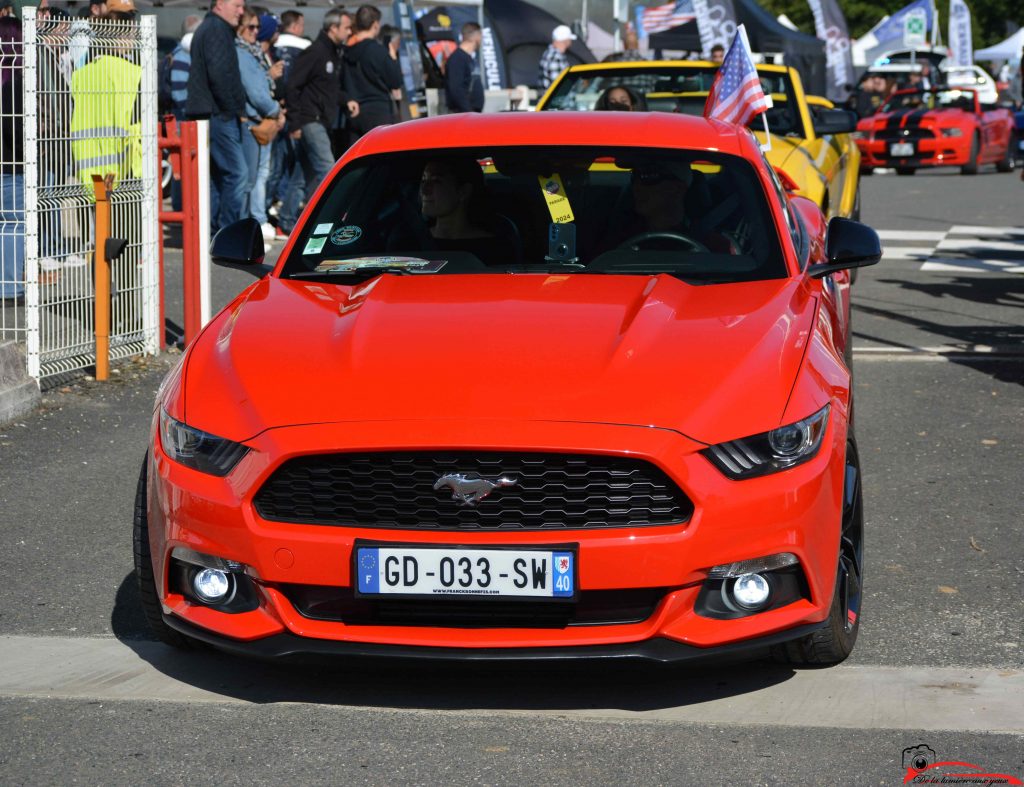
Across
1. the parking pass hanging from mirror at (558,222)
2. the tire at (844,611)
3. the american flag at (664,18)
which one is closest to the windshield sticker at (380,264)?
the parking pass hanging from mirror at (558,222)

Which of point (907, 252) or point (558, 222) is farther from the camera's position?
point (907, 252)

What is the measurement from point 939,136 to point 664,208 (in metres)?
22.3

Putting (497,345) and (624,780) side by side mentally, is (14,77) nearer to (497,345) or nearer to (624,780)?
(497,345)

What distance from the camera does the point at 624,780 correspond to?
3.81m

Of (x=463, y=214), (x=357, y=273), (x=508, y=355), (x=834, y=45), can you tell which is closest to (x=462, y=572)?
(x=508, y=355)

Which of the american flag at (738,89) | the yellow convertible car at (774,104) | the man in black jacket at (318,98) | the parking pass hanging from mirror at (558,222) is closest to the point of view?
the parking pass hanging from mirror at (558,222)

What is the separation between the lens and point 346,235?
225 inches

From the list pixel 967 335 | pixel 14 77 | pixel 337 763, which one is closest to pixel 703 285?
pixel 337 763

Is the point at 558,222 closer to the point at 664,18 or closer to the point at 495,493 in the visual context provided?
the point at 495,493

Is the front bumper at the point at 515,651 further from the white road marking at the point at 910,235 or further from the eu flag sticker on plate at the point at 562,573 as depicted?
the white road marking at the point at 910,235

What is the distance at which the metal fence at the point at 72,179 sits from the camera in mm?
8609

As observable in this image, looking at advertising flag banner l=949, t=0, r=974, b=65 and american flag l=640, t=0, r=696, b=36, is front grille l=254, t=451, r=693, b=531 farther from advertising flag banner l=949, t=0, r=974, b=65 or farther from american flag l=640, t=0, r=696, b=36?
advertising flag banner l=949, t=0, r=974, b=65

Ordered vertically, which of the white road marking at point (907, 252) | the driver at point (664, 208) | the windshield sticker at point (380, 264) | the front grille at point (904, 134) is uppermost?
the front grille at point (904, 134)

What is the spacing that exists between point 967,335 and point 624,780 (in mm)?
Answer: 7676
